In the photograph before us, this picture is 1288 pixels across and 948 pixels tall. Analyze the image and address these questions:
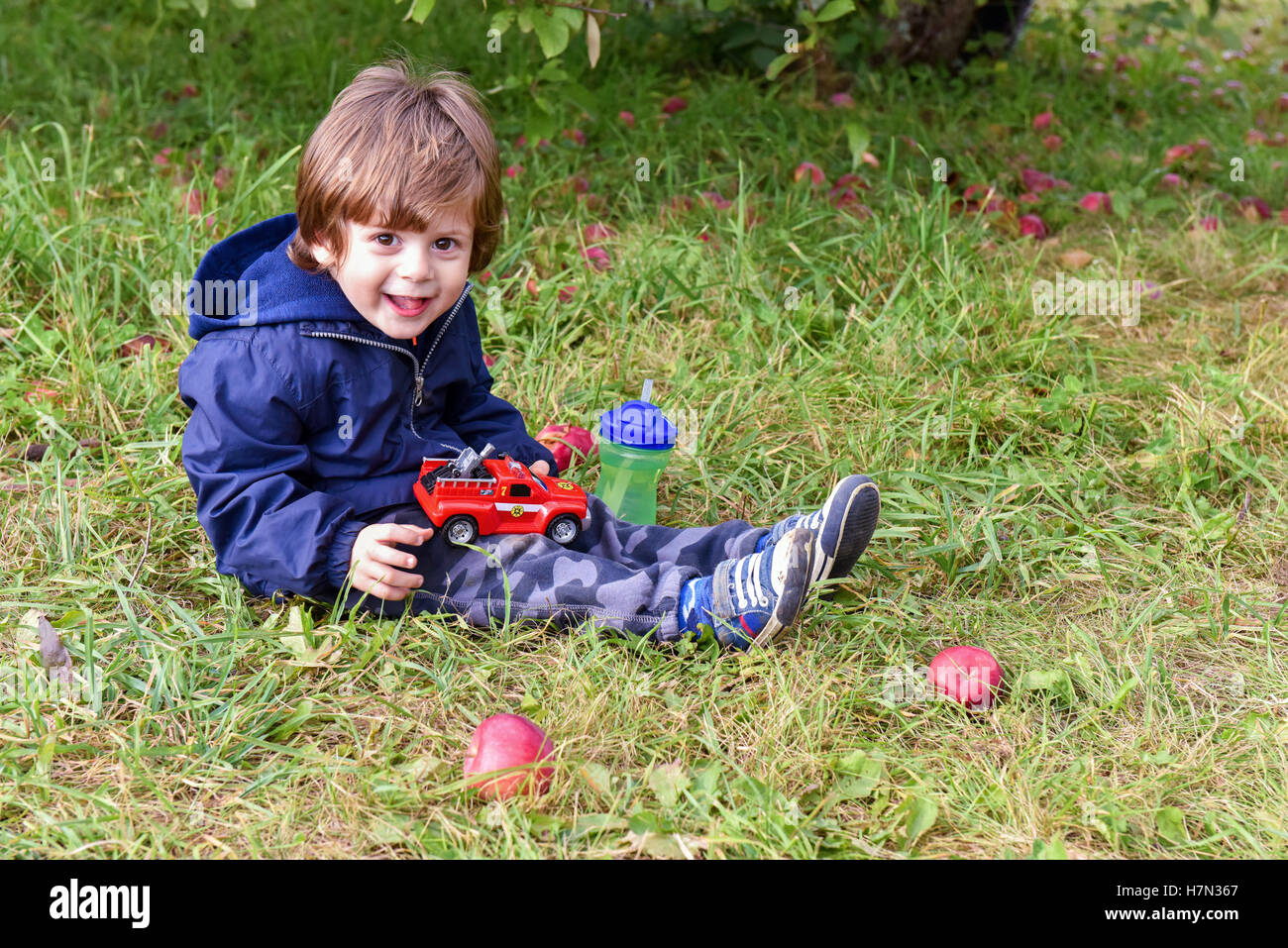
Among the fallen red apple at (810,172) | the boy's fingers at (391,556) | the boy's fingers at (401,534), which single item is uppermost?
the fallen red apple at (810,172)

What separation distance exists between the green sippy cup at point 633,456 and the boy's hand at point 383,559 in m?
0.63

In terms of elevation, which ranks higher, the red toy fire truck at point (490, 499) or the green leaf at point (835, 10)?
the green leaf at point (835, 10)

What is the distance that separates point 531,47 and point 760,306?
2.06 meters

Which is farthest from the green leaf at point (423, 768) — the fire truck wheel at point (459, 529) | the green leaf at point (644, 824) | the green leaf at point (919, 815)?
the green leaf at point (919, 815)

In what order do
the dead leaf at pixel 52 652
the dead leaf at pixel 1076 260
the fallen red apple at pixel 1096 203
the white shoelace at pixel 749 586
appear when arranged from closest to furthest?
1. the dead leaf at pixel 52 652
2. the white shoelace at pixel 749 586
3. the dead leaf at pixel 1076 260
4. the fallen red apple at pixel 1096 203

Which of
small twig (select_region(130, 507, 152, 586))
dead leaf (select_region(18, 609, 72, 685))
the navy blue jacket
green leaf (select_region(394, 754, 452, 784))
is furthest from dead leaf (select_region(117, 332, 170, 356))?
green leaf (select_region(394, 754, 452, 784))

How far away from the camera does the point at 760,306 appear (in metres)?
3.41

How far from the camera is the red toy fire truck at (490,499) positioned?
2271mm

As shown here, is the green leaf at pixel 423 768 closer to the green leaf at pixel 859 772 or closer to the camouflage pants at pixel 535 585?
the camouflage pants at pixel 535 585

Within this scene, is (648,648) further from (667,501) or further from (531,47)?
(531,47)

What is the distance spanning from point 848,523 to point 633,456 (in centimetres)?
63

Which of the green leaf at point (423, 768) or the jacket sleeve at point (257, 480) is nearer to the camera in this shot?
the green leaf at point (423, 768)
